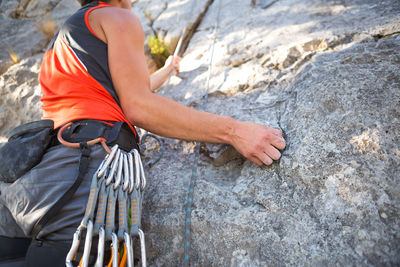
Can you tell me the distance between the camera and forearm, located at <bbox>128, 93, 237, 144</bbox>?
1.33 metres

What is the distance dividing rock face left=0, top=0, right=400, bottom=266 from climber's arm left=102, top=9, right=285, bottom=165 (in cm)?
15

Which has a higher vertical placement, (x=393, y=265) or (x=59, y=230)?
(x=59, y=230)

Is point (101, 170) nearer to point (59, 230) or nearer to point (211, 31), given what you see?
point (59, 230)

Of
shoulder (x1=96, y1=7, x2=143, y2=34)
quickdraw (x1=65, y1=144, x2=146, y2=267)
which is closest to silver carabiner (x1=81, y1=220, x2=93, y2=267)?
quickdraw (x1=65, y1=144, x2=146, y2=267)

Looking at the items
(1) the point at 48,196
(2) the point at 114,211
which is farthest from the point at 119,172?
(1) the point at 48,196

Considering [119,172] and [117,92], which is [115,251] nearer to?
[119,172]

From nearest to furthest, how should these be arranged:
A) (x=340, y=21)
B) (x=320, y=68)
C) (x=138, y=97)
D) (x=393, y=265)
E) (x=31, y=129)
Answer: (x=393, y=265) < (x=31, y=129) < (x=138, y=97) < (x=320, y=68) < (x=340, y=21)

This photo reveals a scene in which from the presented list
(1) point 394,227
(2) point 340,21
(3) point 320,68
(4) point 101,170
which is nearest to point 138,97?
(4) point 101,170

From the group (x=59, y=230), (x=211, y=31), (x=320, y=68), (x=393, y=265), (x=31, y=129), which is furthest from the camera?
(x=211, y=31)

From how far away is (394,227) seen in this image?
93 cm

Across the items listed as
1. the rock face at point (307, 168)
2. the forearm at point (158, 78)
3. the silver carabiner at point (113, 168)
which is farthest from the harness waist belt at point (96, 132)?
the forearm at point (158, 78)

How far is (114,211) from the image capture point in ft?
3.44

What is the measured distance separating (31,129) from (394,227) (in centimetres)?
172

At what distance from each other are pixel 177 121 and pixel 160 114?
0.10m
